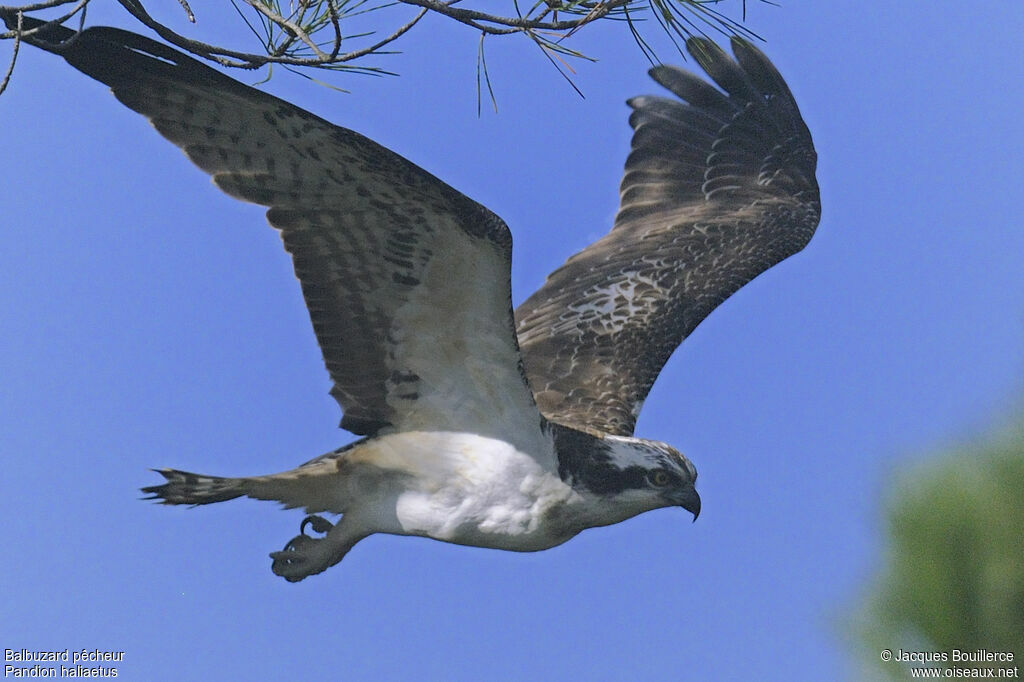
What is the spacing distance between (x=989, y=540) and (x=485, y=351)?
2.01m

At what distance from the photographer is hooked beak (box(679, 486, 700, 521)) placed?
4.98m

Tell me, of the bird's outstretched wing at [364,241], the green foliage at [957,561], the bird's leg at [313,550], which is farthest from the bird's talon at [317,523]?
the green foliage at [957,561]

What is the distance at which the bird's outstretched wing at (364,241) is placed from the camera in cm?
409

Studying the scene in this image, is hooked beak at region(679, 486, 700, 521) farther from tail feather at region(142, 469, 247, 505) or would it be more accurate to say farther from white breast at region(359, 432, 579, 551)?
tail feather at region(142, 469, 247, 505)

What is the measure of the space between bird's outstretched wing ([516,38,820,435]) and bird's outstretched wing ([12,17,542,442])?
3.13ft

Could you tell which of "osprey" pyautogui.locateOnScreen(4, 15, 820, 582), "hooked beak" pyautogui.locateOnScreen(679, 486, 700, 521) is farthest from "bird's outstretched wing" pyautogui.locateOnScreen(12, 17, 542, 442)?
"hooked beak" pyautogui.locateOnScreen(679, 486, 700, 521)

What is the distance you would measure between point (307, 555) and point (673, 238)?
3058mm

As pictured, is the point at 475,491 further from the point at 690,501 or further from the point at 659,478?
the point at 690,501

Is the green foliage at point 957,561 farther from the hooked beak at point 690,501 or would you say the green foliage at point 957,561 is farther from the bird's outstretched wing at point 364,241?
the bird's outstretched wing at point 364,241

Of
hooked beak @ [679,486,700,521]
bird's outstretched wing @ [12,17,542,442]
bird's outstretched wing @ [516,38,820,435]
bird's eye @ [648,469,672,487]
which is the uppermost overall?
bird's outstretched wing @ [516,38,820,435]

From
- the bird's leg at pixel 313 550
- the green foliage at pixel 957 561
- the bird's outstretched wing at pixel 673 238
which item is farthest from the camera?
the bird's outstretched wing at pixel 673 238

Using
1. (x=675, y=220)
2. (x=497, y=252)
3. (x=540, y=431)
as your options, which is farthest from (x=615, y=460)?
(x=675, y=220)

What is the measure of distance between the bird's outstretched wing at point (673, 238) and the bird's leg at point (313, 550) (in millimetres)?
1146

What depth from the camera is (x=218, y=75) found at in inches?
159
